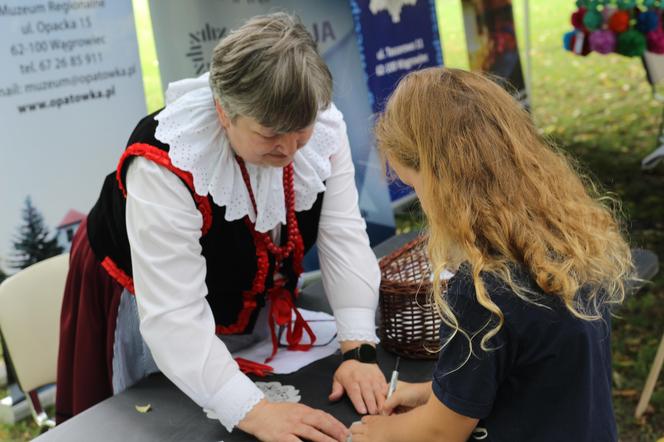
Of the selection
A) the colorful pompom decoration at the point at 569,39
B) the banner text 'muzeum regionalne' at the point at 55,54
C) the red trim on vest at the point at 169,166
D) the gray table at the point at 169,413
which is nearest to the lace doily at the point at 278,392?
the gray table at the point at 169,413

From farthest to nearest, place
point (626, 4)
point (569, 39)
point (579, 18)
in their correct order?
point (569, 39) → point (579, 18) → point (626, 4)

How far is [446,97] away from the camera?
3.77 ft

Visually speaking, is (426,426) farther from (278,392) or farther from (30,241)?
(30,241)

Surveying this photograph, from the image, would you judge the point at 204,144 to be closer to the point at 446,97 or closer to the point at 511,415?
the point at 446,97

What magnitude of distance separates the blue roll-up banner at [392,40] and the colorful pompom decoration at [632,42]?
1.03 m

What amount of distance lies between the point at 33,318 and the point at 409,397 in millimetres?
1375

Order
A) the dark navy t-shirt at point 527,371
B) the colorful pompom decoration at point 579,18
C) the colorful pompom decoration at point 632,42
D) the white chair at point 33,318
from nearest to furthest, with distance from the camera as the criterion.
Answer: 1. the dark navy t-shirt at point 527,371
2. the white chair at point 33,318
3. the colorful pompom decoration at point 632,42
4. the colorful pompom decoration at point 579,18

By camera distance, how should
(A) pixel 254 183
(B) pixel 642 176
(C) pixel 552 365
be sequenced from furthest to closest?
(B) pixel 642 176 → (A) pixel 254 183 → (C) pixel 552 365

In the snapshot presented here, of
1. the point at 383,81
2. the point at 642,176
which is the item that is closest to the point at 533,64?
the point at 642,176

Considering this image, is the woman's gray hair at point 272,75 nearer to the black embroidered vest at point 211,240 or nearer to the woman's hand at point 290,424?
the black embroidered vest at point 211,240

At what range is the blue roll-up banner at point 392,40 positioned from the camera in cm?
363

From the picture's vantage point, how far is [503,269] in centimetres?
109

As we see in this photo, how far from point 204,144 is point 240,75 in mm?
223

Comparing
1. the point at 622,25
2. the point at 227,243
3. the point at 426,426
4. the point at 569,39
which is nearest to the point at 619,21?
the point at 622,25
